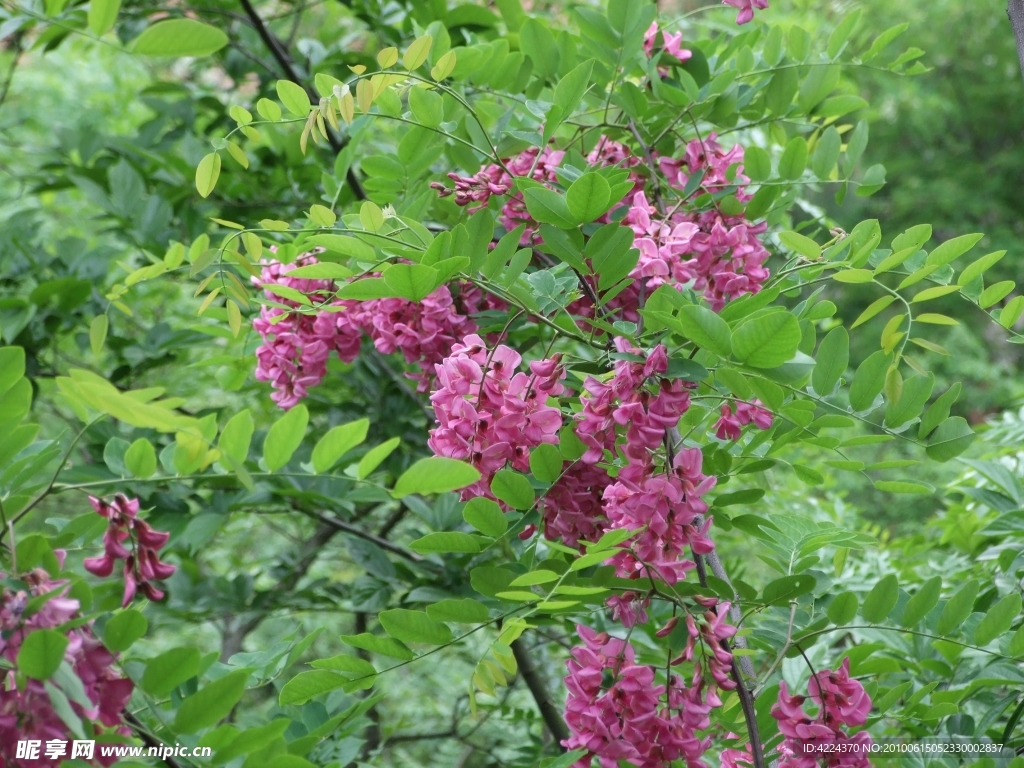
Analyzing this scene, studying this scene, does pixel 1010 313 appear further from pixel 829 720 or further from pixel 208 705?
pixel 208 705

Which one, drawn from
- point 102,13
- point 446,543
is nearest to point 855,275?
point 446,543

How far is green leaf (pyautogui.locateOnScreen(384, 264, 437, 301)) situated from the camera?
644 millimetres

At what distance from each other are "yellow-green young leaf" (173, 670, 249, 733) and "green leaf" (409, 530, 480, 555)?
0.16 m

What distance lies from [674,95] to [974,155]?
6.39 m

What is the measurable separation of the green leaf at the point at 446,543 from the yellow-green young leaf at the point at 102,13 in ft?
1.41

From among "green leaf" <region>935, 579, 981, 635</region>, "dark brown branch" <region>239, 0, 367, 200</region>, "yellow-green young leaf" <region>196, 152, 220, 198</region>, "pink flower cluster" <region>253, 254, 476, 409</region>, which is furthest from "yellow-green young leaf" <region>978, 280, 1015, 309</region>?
"dark brown branch" <region>239, 0, 367, 200</region>

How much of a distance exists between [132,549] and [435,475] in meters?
0.21

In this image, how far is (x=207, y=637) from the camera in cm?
267

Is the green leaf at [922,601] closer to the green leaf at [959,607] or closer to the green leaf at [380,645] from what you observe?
the green leaf at [959,607]

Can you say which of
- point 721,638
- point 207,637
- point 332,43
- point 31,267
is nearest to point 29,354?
point 31,267

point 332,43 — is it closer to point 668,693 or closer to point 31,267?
point 31,267

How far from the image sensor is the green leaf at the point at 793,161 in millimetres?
888

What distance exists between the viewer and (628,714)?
663 millimetres

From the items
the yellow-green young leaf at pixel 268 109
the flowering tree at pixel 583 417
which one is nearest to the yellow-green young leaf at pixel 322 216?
the flowering tree at pixel 583 417
